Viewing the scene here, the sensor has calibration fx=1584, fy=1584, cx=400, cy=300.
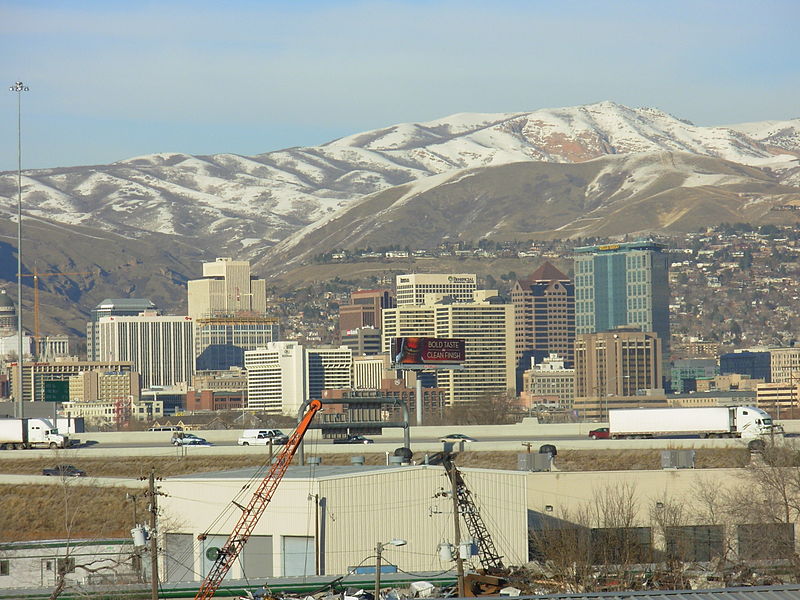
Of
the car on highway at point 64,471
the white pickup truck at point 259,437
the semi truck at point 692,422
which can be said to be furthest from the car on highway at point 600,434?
the car on highway at point 64,471

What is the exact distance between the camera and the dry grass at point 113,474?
10862 centimetres

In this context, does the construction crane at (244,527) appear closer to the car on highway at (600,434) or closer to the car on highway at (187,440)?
the car on highway at (187,440)

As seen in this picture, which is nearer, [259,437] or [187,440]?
[187,440]

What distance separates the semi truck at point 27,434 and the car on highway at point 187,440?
1107cm

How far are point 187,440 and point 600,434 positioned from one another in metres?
35.9

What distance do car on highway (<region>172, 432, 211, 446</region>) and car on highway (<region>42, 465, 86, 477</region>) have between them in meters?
11.2

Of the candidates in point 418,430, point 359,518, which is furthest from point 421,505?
point 418,430

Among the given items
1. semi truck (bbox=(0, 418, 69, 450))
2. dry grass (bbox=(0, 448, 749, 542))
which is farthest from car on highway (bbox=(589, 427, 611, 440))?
semi truck (bbox=(0, 418, 69, 450))

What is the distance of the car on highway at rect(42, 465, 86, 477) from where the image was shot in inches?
4663

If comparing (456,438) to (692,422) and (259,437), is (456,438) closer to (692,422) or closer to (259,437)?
(259,437)

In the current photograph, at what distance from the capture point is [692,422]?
5246 inches

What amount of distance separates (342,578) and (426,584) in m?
4.25

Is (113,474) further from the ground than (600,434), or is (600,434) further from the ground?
(600,434)

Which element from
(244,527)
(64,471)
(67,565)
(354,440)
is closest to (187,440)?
(354,440)
